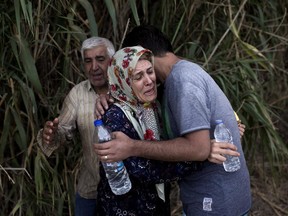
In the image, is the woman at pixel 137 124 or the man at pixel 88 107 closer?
the woman at pixel 137 124

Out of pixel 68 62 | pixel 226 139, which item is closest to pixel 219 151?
pixel 226 139

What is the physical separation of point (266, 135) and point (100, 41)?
142 centimetres

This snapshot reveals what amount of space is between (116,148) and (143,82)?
1.00ft

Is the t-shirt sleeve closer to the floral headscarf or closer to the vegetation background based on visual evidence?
the floral headscarf

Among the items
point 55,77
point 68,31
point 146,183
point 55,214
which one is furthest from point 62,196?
point 146,183

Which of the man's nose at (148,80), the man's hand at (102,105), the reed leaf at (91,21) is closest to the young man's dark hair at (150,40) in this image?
the man's nose at (148,80)

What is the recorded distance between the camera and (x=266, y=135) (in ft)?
11.3

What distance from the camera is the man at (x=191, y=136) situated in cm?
193

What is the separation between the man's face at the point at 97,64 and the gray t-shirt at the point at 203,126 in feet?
1.58

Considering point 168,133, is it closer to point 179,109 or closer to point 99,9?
point 179,109

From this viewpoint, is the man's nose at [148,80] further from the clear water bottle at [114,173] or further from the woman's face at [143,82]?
→ the clear water bottle at [114,173]

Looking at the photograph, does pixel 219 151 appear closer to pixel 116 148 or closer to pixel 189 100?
pixel 189 100

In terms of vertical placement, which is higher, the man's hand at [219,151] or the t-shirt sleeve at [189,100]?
the t-shirt sleeve at [189,100]

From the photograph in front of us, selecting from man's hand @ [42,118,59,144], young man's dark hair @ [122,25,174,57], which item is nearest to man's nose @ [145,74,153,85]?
young man's dark hair @ [122,25,174,57]
